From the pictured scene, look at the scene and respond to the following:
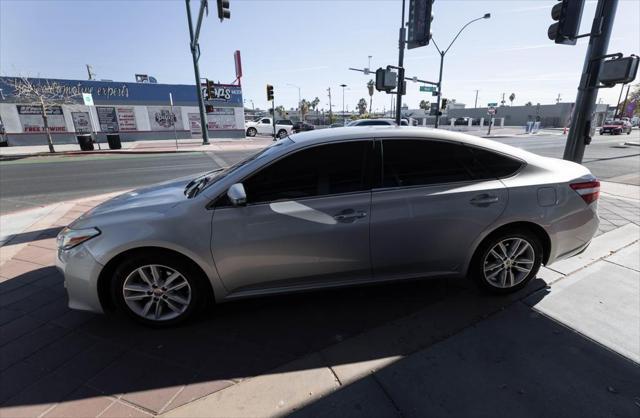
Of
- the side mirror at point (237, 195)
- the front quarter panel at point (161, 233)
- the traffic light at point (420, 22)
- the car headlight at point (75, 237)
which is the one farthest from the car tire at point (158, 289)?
the traffic light at point (420, 22)

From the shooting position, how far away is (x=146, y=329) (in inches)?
112

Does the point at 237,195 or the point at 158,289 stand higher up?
the point at 237,195

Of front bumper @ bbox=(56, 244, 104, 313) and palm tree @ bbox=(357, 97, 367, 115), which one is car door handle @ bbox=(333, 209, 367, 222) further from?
palm tree @ bbox=(357, 97, 367, 115)

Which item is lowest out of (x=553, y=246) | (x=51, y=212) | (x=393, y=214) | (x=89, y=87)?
(x=51, y=212)

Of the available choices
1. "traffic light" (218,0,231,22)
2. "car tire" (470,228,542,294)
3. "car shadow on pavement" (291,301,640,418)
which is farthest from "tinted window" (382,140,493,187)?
"traffic light" (218,0,231,22)

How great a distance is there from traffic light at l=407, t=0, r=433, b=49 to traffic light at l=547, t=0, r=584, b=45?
3.70 m

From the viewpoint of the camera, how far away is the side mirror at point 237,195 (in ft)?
8.29

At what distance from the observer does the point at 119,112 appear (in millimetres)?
27703

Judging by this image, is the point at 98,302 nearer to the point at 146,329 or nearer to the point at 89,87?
the point at 146,329

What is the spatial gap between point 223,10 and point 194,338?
11.4 m

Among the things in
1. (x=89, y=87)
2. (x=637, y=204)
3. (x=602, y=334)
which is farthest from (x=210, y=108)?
(x=602, y=334)

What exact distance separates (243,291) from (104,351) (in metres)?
1.11

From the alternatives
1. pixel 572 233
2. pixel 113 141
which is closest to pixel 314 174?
pixel 572 233

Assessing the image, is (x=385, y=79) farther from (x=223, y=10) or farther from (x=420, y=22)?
(x=223, y=10)
